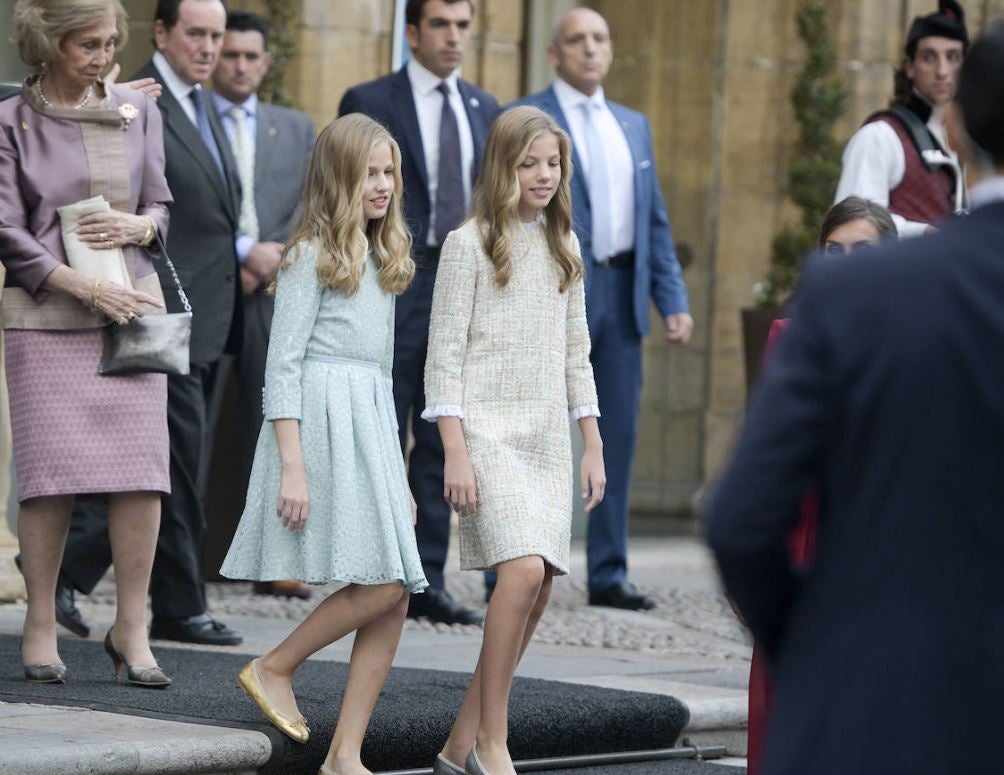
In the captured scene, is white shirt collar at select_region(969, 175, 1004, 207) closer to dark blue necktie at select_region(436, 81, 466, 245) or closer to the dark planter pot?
dark blue necktie at select_region(436, 81, 466, 245)

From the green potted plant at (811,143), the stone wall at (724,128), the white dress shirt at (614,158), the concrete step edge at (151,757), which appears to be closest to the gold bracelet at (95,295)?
the concrete step edge at (151,757)

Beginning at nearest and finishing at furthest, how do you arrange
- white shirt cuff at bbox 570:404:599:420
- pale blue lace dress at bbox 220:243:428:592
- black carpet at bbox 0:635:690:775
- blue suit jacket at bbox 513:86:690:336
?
pale blue lace dress at bbox 220:243:428:592
black carpet at bbox 0:635:690:775
white shirt cuff at bbox 570:404:599:420
blue suit jacket at bbox 513:86:690:336

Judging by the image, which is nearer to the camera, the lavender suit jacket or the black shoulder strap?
the lavender suit jacket

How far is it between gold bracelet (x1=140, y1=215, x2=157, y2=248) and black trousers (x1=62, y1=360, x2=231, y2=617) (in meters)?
0.81

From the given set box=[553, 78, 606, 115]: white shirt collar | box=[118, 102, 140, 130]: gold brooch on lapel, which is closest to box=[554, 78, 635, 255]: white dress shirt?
box=[553, 78, 606, 115]: white shirt collar

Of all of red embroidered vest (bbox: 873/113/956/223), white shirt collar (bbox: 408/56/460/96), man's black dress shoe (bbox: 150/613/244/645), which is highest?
white shirt collar (bbox: 408/56/460/96)

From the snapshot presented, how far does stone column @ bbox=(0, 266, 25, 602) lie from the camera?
25.5 feet

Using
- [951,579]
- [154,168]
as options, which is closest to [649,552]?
[154,168]

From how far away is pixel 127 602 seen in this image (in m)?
5.64

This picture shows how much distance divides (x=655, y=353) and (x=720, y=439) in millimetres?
628

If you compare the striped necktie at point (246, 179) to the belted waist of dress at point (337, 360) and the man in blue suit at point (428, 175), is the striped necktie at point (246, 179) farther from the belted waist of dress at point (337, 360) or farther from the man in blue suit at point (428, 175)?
the belted waist of dress at point (337, 360)

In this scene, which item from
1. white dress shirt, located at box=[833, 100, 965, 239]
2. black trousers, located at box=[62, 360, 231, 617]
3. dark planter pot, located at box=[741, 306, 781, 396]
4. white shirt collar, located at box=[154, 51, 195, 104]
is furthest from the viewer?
dark planter pot, located at box=[741, 306, 781, 396]

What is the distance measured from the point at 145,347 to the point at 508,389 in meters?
1.11

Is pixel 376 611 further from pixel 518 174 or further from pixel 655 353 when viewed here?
pixel 655 353
